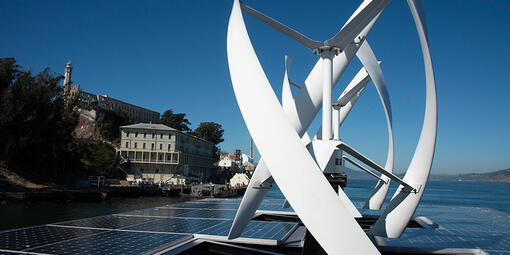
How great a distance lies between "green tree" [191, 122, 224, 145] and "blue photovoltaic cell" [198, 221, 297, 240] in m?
91.6

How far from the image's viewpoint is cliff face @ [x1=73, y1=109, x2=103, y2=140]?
3184 inches

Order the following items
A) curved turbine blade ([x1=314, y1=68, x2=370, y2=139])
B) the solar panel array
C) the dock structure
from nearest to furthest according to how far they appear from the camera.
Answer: the solar panel array < the dock structure < curved turbine blade ([x1=314, y1=68, x2=370, y2=139])

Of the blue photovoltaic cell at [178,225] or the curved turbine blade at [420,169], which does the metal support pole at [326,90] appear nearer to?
the curved turbine blade at [420,169]

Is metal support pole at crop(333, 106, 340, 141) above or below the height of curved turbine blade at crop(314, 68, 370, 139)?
below

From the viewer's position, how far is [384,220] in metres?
13.1

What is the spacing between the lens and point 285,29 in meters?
11.7

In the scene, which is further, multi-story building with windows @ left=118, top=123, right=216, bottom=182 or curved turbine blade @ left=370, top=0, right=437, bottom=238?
multi-story building with windows @ left=118, top=123, right=216, bottom=182

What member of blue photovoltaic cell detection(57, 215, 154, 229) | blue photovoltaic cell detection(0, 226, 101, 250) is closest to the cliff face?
blue photovoltaic cell detection(57, 215, 154, 229)

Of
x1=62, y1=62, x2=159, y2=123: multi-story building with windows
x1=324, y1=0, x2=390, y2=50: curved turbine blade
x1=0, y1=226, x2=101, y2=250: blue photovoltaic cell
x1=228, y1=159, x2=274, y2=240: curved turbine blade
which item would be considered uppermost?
x1=62, y1=62, x2=159, y2=123: multi-story building with windows

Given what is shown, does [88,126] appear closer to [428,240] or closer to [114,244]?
[114,244]

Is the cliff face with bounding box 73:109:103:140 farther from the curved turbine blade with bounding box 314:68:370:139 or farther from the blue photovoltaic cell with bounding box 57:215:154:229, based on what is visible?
the curved turbine blade with bounding box 314:68:370:139

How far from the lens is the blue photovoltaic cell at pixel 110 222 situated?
17.5 m

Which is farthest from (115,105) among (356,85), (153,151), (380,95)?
(356,85)

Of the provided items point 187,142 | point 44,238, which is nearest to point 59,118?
point 187,142
